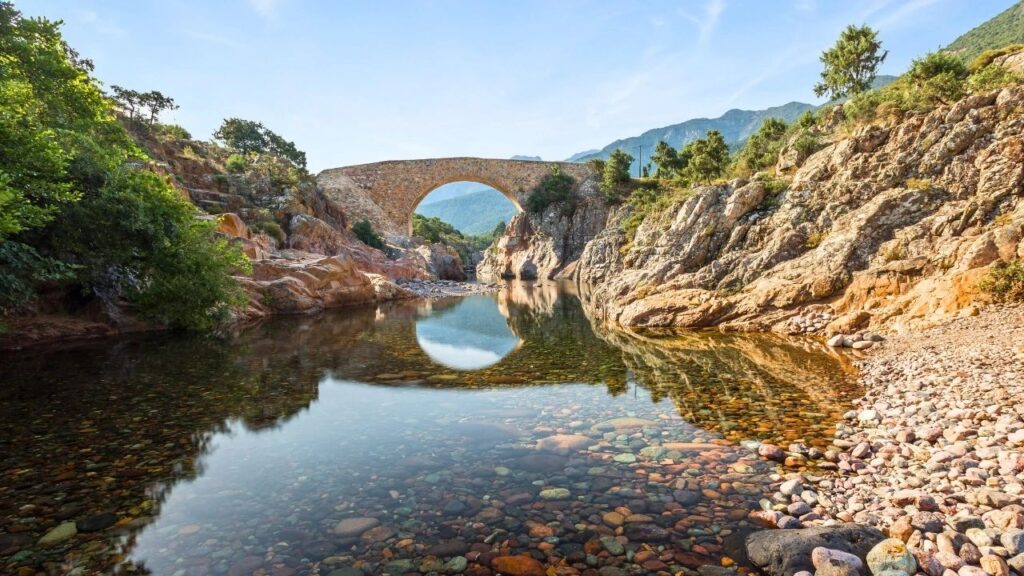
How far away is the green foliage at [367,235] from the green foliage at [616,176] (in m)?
23.9

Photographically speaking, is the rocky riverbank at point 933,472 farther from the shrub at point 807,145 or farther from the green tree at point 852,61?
the green tree at point 852,61

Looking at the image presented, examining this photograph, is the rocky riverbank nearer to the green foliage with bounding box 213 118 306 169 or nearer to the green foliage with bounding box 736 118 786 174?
the green foliage with bounding box 736 118 786 174

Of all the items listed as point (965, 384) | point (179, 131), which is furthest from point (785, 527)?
point (179, 131)

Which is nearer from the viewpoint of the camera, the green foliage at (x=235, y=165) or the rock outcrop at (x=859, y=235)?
the rock outcrop at (x=859, y=235)

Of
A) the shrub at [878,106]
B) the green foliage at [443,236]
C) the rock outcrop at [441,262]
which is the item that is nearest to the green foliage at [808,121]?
the shrub at [878,106]

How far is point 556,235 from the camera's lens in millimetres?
55062

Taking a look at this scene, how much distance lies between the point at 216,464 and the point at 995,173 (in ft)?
55.8

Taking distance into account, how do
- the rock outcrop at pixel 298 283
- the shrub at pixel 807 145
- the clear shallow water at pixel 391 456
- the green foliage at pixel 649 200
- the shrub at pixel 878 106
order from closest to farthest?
1. the clear shallow water at pixel 391 456
2. the shrub at pixel 878 106
3. the shrub at pixel 807 145
4. the rock outcrop at pixel 298 283
5. the green foliage at pixel 649 200

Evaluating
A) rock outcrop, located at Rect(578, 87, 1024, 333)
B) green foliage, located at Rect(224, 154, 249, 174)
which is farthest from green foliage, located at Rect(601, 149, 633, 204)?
green foliage, located at Rect(224, 154, 249, 174)

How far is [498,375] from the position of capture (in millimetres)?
9453

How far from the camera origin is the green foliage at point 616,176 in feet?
164

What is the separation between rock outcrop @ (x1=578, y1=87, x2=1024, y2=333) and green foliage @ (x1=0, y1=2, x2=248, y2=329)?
13251 mm

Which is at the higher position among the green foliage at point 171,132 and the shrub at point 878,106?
the green foliage at point 171,132

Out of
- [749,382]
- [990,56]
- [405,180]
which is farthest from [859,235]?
[405,180]
